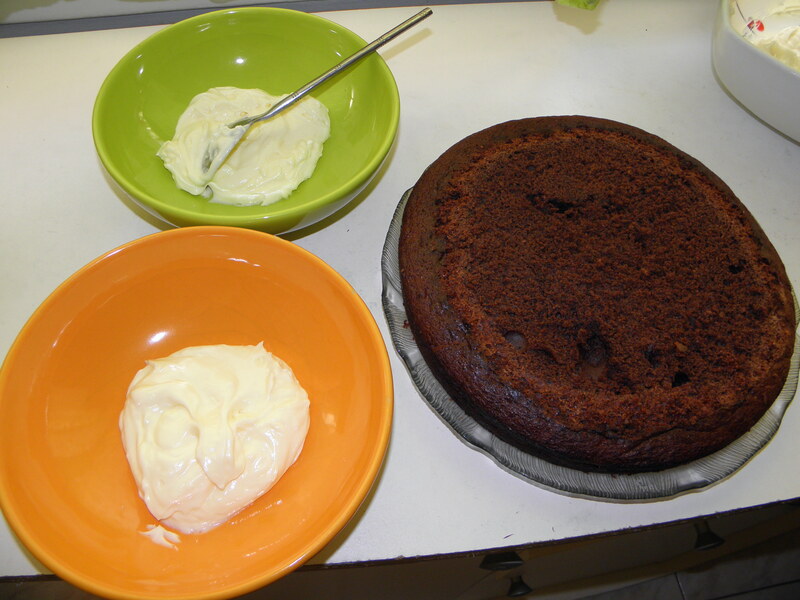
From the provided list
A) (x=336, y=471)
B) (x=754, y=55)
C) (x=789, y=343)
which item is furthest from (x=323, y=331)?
(x=754, y=55)

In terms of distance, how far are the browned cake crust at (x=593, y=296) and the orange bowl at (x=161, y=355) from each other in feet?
0.54

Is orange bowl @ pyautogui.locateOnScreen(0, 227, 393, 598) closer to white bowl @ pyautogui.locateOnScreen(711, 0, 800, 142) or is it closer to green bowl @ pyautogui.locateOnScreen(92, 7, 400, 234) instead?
green bowl @ pyautogui.locateOnScreen(92, 7, 400, 234)

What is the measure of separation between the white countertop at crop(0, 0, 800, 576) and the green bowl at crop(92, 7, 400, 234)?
0.10 metres

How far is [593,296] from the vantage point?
950mm

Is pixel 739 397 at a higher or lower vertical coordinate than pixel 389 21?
lower

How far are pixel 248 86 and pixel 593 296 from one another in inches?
33.9

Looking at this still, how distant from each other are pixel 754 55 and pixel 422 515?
3.84 feet

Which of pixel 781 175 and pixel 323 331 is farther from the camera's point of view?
pixel 781 175

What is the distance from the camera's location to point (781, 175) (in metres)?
1.33

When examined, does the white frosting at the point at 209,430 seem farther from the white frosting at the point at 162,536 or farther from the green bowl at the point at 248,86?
the green bowl at the point at 248,86

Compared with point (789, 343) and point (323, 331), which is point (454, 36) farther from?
point (789, 343)

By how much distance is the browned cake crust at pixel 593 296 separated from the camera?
875 millimetres

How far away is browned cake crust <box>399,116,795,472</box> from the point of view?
0.87 meters

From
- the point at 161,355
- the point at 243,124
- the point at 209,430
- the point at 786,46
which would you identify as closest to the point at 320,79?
the point at 243,124
